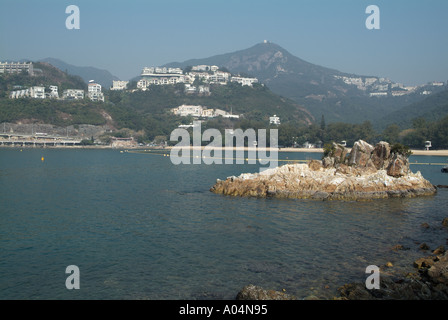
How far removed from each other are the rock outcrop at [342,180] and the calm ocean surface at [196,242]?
1826 millimetres

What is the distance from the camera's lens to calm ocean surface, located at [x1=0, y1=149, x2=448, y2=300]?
15020 millimetres

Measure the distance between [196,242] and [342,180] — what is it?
19.3 m

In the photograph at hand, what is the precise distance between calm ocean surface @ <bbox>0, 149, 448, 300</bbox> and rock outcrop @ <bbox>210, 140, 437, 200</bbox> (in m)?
1.83

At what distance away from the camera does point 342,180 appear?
35500 millimetres

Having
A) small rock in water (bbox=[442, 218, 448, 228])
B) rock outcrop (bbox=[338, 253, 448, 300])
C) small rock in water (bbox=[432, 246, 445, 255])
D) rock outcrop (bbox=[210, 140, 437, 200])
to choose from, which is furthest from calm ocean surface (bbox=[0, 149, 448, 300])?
rock outcrop (bbox=[210, 140, 437, 200])

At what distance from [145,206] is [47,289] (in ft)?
56.1

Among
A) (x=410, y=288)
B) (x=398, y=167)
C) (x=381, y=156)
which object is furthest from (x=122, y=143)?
(x=410, y=288)

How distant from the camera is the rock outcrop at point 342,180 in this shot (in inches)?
1363

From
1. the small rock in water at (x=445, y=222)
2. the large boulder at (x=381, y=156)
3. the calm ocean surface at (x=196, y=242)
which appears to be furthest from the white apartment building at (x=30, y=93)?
the small rock in water at (x=445, y=222)

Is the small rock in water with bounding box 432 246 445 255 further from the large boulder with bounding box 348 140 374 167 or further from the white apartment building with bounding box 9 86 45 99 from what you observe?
the white apartment building with bounding box 9 86 45 99

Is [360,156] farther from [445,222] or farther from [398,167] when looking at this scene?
[445,222]

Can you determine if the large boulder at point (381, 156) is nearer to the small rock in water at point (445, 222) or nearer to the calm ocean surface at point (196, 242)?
the calm ocean surface at point (196, 242)
